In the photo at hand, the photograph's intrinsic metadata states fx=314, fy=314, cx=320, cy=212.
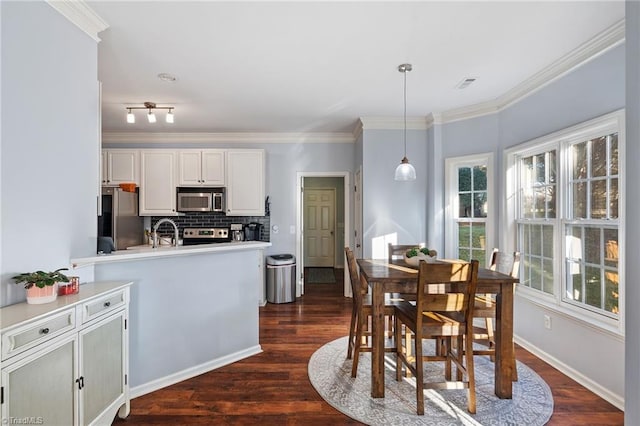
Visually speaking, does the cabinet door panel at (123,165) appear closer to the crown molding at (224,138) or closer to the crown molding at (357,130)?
the crown molding at (224,138)

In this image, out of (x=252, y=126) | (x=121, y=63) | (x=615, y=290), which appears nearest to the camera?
(x=615, y=290)

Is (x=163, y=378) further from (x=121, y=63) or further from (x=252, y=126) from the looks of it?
(x=252, y=126)

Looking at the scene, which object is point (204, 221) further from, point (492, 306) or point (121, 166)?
point (492, 306)

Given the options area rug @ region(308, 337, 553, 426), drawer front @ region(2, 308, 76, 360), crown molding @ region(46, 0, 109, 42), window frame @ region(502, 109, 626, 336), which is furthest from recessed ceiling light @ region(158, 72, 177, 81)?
window frame @ region(502, 109, 626, 336)

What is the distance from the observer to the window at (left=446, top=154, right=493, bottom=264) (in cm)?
380

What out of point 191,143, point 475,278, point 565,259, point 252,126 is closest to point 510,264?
point 565,259

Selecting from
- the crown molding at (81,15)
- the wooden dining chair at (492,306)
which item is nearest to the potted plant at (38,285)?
the crown molding at (81,15)

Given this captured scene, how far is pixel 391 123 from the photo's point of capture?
431 centimetres

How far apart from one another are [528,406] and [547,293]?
1255 mm

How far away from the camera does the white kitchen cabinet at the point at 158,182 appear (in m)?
4.73

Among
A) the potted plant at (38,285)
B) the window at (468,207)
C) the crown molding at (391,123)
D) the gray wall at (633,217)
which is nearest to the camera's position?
the gray wall at (633,217)

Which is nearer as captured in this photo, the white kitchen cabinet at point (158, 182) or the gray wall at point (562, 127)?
the gray wall at point (562, 127)

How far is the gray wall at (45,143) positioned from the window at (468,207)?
377cm

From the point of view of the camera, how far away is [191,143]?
16.6 ft
